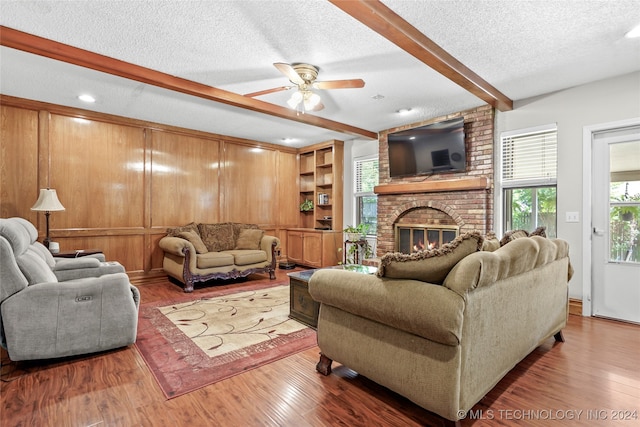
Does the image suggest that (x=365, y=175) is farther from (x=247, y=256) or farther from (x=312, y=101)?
(x=312, y=101)

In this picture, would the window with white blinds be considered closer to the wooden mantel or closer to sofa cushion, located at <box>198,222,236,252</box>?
the wooden mantel

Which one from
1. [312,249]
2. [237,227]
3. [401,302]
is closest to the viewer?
[401,302]

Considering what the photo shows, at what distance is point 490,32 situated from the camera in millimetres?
2490

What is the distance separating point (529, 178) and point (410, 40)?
8.62ft

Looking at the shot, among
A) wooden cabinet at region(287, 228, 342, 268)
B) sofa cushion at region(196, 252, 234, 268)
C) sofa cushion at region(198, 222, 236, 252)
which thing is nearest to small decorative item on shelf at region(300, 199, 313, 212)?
wooden cabinet at region(287, 228, 342, 268)

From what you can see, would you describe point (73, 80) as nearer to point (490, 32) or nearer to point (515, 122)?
point (490, 32)

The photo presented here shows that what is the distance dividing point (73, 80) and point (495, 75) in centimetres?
449

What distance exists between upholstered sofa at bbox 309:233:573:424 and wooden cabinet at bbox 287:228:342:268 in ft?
12.6

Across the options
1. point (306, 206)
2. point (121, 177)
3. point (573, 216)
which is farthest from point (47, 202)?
point (573, 216)

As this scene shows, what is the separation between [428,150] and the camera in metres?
4.77

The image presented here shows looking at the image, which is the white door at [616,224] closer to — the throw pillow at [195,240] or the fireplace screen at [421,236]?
the fireplace screen at [421,236]

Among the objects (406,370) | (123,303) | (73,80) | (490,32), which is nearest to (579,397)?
(406,370)

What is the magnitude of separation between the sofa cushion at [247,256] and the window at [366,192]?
2.08 metres

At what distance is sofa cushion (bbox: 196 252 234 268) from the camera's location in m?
4.52
